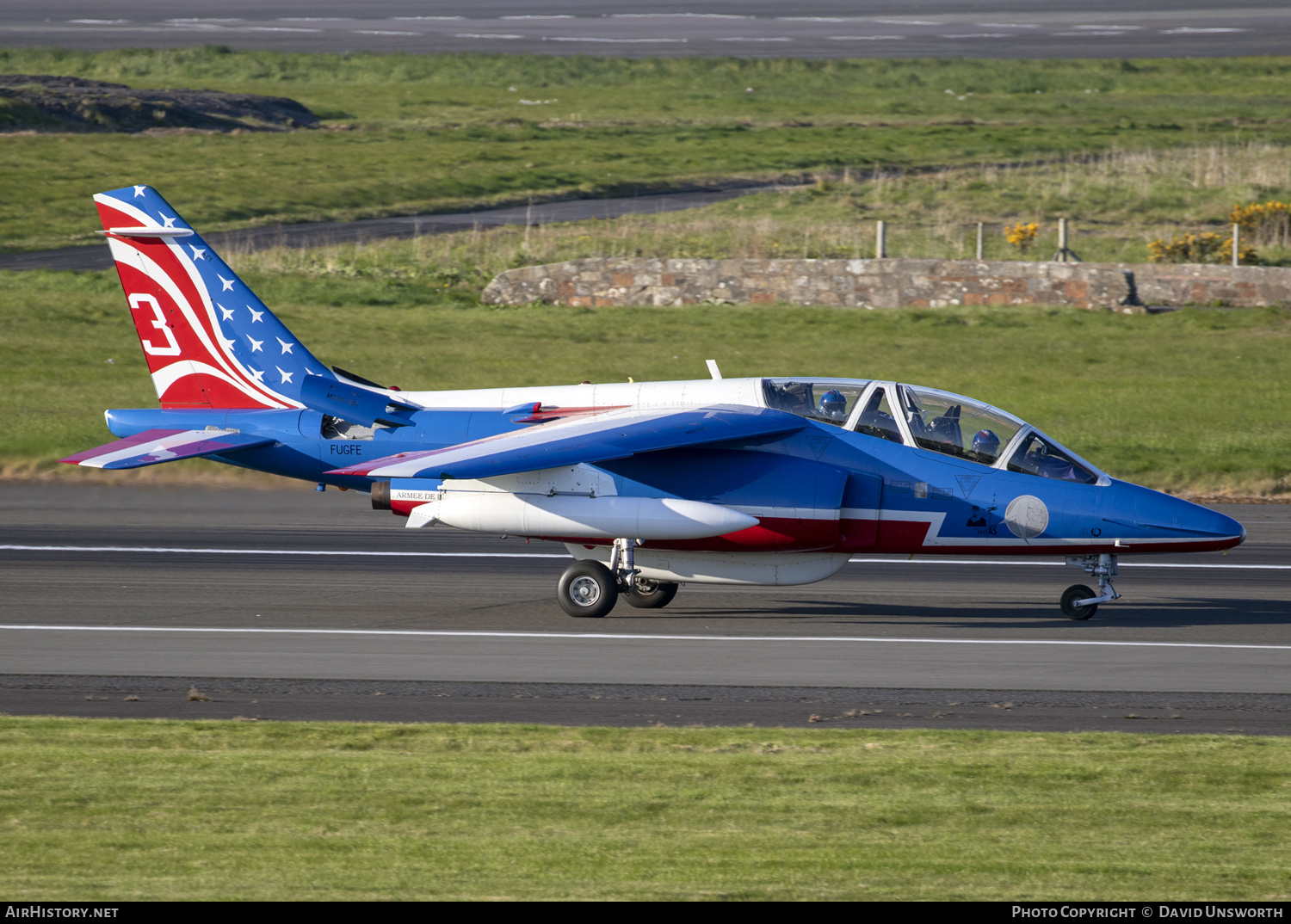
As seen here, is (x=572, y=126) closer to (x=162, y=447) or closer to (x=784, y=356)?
(x=784, y=356)

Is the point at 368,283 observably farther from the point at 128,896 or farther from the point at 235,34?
the point at 235,34

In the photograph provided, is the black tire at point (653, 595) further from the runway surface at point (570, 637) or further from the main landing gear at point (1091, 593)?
the main landing gear at point (1091, 593)


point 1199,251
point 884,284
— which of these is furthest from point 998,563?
point 1199,251

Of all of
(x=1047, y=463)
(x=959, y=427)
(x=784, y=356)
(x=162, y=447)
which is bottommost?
(x=162, y=447)

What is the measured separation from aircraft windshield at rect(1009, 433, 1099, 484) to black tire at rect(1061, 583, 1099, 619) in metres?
1.28

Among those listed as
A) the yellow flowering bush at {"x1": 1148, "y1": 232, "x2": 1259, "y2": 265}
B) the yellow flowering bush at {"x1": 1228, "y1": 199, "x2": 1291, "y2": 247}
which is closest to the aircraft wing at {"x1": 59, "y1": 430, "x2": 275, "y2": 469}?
the yellow flowering bush at {"x1": 1148, "y1": 232, "x2": 1259, "y2": 265}

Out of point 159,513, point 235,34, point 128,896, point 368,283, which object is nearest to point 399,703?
point 128,896

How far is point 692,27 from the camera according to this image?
118 metres

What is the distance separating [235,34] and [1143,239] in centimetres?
8414

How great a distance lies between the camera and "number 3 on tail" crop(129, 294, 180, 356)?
1911 centimetres

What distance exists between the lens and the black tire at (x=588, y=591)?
1689 cm

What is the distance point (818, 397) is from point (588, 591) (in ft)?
10.9

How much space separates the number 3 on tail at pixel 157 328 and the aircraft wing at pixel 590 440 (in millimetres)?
4279

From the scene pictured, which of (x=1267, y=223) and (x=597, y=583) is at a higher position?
(x=1267, y=223)
